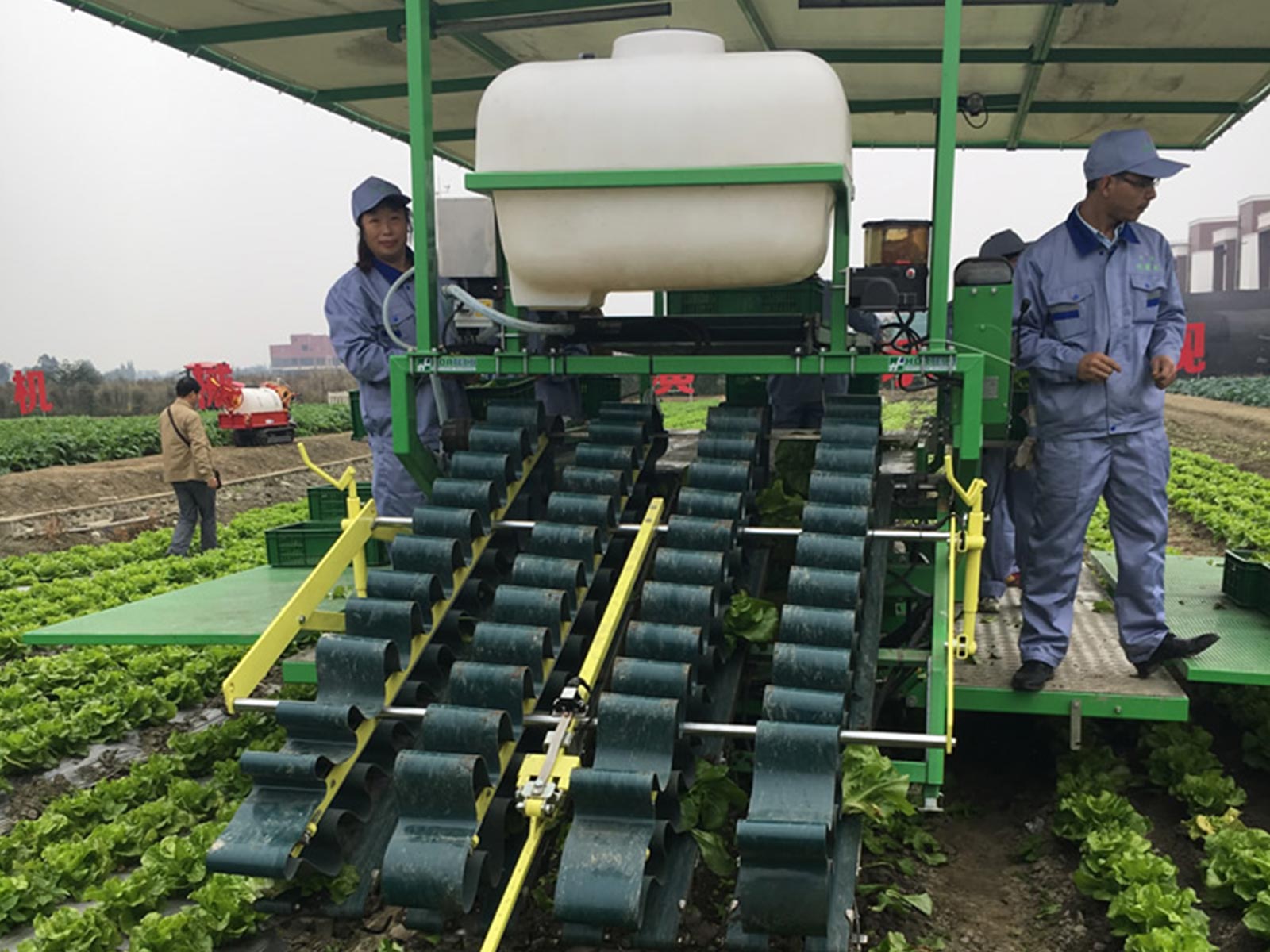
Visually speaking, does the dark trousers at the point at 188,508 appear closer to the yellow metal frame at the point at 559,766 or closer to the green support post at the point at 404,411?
the green support post at the point at 404,411

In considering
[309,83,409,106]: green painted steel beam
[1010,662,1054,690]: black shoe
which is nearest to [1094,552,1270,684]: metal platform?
Answer: [1010,662,1054,690]: black shoe

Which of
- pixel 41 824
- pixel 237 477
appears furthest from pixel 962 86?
pixel 237 477

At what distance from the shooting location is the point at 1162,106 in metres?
6.70

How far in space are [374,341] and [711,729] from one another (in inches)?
112

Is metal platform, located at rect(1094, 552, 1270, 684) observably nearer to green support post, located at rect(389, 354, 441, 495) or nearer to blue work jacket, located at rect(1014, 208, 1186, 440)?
blue work jacket, located at rect(1014, 208, 1186, 440)

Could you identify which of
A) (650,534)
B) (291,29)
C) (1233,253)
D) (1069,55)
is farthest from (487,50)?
(1233,253)

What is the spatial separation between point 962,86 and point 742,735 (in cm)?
491

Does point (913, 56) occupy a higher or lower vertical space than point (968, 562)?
higher

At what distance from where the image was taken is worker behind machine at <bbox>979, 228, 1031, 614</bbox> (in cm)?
531

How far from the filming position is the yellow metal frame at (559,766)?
2.91 meters

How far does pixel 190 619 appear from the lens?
5000mm

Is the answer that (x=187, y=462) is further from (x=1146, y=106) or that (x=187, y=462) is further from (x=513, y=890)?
(x=513, y=890)

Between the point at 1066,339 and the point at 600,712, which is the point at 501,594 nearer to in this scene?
the point at 600,712

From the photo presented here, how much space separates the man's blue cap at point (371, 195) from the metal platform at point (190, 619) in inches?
75.7
